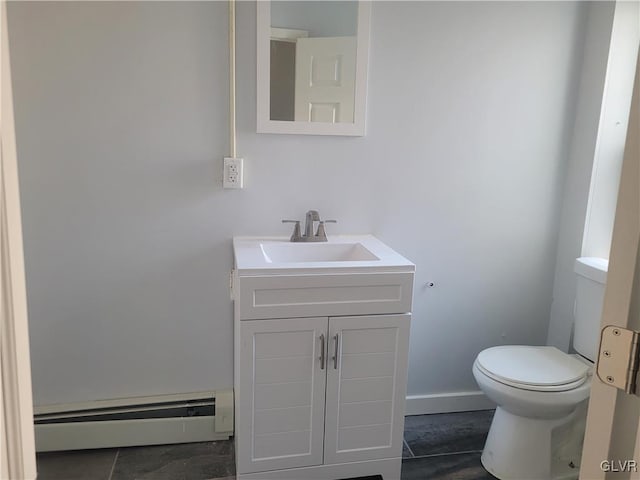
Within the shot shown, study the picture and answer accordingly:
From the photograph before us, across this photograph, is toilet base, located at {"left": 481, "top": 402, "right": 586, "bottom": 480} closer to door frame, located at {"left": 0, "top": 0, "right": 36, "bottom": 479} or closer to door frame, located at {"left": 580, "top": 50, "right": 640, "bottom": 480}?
door frame, located at {"left": 580, "top": 50, "right": 640, "bottom": 480}

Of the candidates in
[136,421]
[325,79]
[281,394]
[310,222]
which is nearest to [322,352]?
[281,394]

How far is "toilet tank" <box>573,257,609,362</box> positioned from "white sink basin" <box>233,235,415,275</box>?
2.57 feet

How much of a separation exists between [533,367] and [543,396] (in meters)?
0.15

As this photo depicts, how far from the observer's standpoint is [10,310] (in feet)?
1.93

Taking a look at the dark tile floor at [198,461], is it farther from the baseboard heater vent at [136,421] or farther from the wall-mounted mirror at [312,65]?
the wall-mounted mirror at [312,65]

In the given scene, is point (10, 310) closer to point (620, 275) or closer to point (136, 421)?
point (620, 275)

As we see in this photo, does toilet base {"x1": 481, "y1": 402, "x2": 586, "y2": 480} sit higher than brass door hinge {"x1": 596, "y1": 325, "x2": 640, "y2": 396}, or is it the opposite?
brass door hinge {"x1": 596, "y1": 325, "x2": 640, "y2": 396}

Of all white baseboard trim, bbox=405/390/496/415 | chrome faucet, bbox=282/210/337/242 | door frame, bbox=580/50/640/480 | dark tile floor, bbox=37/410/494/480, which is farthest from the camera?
white baseboard trim, bbox=405/390/496/415

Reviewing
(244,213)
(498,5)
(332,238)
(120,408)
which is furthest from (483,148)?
(120,408)

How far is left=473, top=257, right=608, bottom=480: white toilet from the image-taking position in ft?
5.56

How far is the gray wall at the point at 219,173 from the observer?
5.82 ft

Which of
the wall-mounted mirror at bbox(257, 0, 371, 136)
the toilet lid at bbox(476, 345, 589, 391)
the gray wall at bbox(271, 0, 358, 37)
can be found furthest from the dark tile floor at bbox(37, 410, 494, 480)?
the gray wall at bbox(271, 0, 358, 37)

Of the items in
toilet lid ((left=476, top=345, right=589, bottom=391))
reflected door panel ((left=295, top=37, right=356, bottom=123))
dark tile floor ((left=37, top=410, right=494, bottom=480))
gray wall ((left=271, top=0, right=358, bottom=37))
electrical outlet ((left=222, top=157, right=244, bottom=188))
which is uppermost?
gray wall ((left=271, top=0, right=358, bottom=37))

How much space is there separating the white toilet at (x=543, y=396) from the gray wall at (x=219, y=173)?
36 cm
